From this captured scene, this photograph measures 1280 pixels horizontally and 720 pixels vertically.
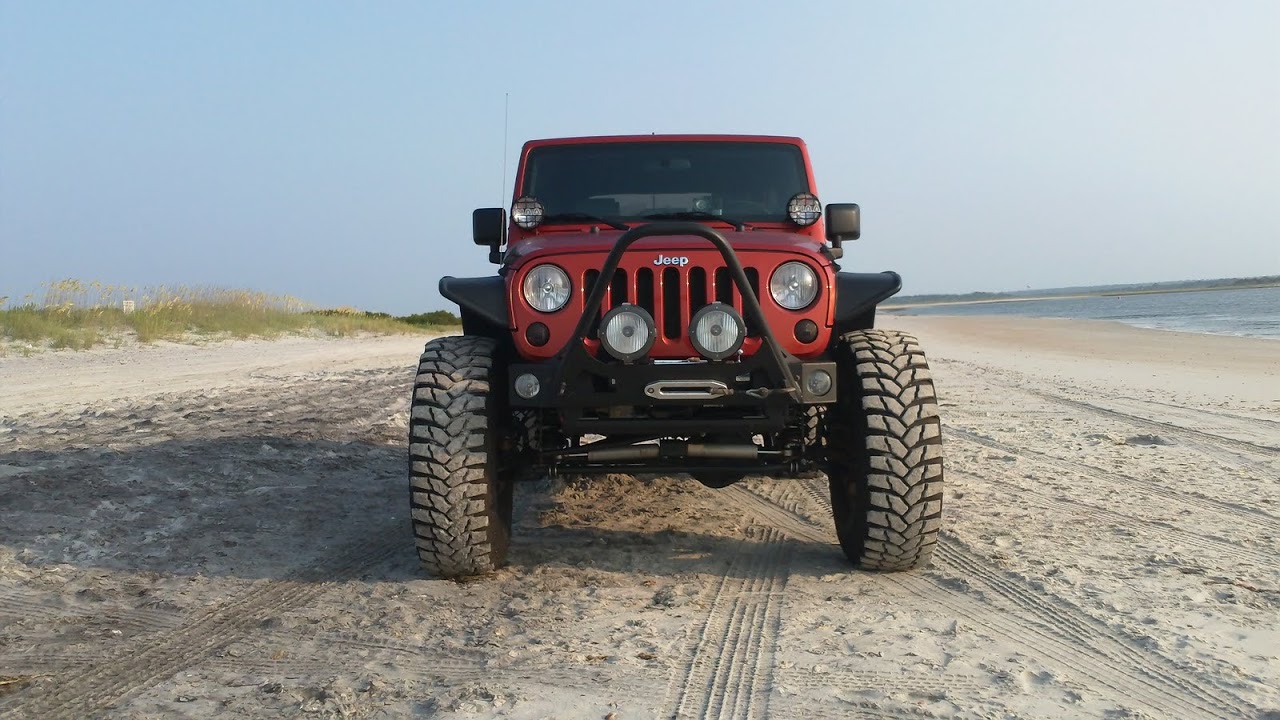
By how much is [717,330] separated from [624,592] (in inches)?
43.5

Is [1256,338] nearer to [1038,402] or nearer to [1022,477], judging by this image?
[1038,402]

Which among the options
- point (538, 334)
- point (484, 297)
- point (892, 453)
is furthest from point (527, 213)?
point (892, 453)

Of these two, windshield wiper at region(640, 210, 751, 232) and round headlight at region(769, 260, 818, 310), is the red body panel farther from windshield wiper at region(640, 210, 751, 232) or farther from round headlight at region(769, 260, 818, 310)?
windshield wiper at region(640, 210, 751, 232)

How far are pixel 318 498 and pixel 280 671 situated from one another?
2780 millimetres

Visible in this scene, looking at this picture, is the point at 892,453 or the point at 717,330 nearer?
the point at 717,330

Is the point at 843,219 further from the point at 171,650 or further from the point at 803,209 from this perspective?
the point at 171,650

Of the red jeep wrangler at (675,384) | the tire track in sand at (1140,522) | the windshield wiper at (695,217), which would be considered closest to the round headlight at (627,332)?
the red jeep wrangler at (675,384)

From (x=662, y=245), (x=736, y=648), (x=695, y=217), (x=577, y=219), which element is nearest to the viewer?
(x=736, y=648)

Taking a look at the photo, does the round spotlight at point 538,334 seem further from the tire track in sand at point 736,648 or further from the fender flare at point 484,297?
the tire track in sand at point 736,648

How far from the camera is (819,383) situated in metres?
3.94

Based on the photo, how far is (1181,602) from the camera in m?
3.67

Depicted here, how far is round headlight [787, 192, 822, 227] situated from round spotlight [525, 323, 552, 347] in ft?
5.91

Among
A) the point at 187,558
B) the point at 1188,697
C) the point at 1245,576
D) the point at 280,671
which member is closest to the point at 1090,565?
the point at 1245,576

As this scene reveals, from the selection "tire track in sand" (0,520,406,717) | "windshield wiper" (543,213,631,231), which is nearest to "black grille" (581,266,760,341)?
"windshield wiper" (543,213,631,231)
